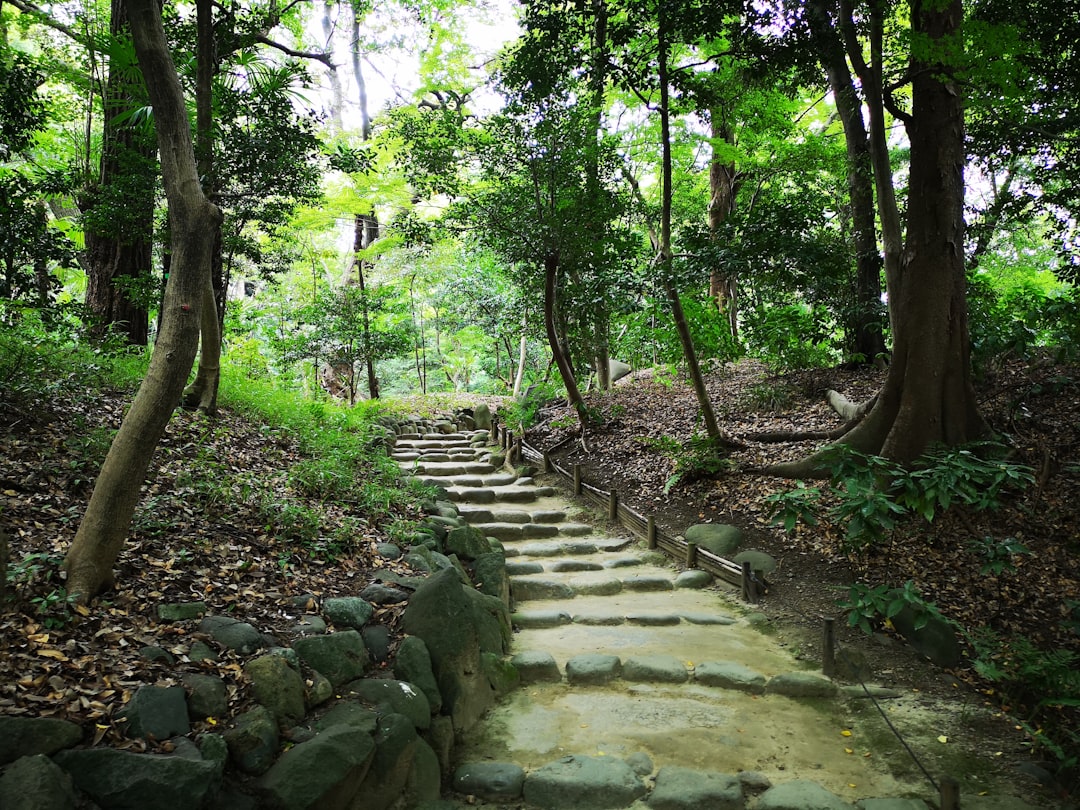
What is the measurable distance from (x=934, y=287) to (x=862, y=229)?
13.3 feet

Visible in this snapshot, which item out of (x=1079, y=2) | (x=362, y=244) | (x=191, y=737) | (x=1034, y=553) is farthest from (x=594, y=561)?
(x=362, y=244)

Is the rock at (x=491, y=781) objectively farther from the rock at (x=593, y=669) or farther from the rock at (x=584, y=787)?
the rock at (x=593, y=669)

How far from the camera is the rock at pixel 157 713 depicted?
261cm

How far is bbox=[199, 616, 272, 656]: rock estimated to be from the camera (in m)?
3.36

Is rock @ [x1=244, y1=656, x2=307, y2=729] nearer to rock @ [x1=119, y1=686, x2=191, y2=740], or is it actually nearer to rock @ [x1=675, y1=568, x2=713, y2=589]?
rock @ [x1=119, y1=686, x2=191, y2=740]

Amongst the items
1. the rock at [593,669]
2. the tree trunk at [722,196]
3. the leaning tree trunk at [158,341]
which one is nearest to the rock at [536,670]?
the rock at [593,669]

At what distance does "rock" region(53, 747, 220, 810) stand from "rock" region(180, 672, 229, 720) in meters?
0.40

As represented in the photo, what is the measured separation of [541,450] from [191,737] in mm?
8220

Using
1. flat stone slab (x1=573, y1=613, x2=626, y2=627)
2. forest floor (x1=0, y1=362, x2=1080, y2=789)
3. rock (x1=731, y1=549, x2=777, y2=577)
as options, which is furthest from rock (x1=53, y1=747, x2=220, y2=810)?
rock (x1=731, y1=549, x2=777, y2=577)

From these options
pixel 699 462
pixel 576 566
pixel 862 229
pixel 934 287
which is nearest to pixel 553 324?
pixel 699 462

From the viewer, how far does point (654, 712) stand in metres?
4.39

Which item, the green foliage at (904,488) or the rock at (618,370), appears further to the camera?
the rock at (618,370)

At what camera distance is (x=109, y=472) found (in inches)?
133

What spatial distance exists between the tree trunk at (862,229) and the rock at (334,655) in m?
8.81
